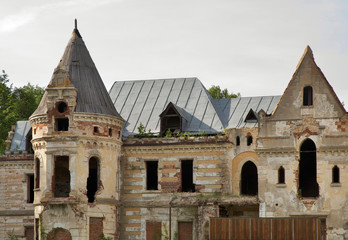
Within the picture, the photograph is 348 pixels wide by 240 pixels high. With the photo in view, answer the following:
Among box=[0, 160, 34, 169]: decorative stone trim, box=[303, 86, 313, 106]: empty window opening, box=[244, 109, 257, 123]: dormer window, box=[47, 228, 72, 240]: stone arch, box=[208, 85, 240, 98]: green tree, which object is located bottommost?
box=[47, 228, 72, 240]: stone arch

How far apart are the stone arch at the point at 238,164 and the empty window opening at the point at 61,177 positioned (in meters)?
10.5

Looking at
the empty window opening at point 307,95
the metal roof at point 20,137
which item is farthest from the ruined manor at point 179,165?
the metal roof at point 20,137

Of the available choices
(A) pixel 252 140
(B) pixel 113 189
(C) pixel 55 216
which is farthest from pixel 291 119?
(C) pixel 55 216

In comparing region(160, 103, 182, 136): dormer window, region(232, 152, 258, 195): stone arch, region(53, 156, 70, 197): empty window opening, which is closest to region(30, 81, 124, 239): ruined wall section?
region(53, 156, 70, 197): empty window opening

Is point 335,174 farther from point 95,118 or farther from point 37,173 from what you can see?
point 37,173

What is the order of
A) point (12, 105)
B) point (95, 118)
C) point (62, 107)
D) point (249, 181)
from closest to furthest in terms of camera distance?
point (95, 118), point (62, 107), point (249, 181), point (12, 105)

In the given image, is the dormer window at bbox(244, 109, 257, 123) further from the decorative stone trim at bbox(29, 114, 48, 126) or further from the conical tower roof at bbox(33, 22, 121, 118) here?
the decorative stone trim at bbox(29, 114, 48, 126)

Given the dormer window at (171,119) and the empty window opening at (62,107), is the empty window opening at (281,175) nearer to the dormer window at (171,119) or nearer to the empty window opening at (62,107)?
the dormer window at (171,119)

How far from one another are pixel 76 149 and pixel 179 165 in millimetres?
6866

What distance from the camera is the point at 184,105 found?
180ft

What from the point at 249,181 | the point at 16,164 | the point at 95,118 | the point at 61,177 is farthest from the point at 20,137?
the point at 249,181

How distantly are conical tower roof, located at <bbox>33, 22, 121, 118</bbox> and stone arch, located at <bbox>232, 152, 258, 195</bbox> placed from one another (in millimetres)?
7992

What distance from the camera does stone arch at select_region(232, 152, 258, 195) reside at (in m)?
50.9

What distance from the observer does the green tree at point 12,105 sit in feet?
239
